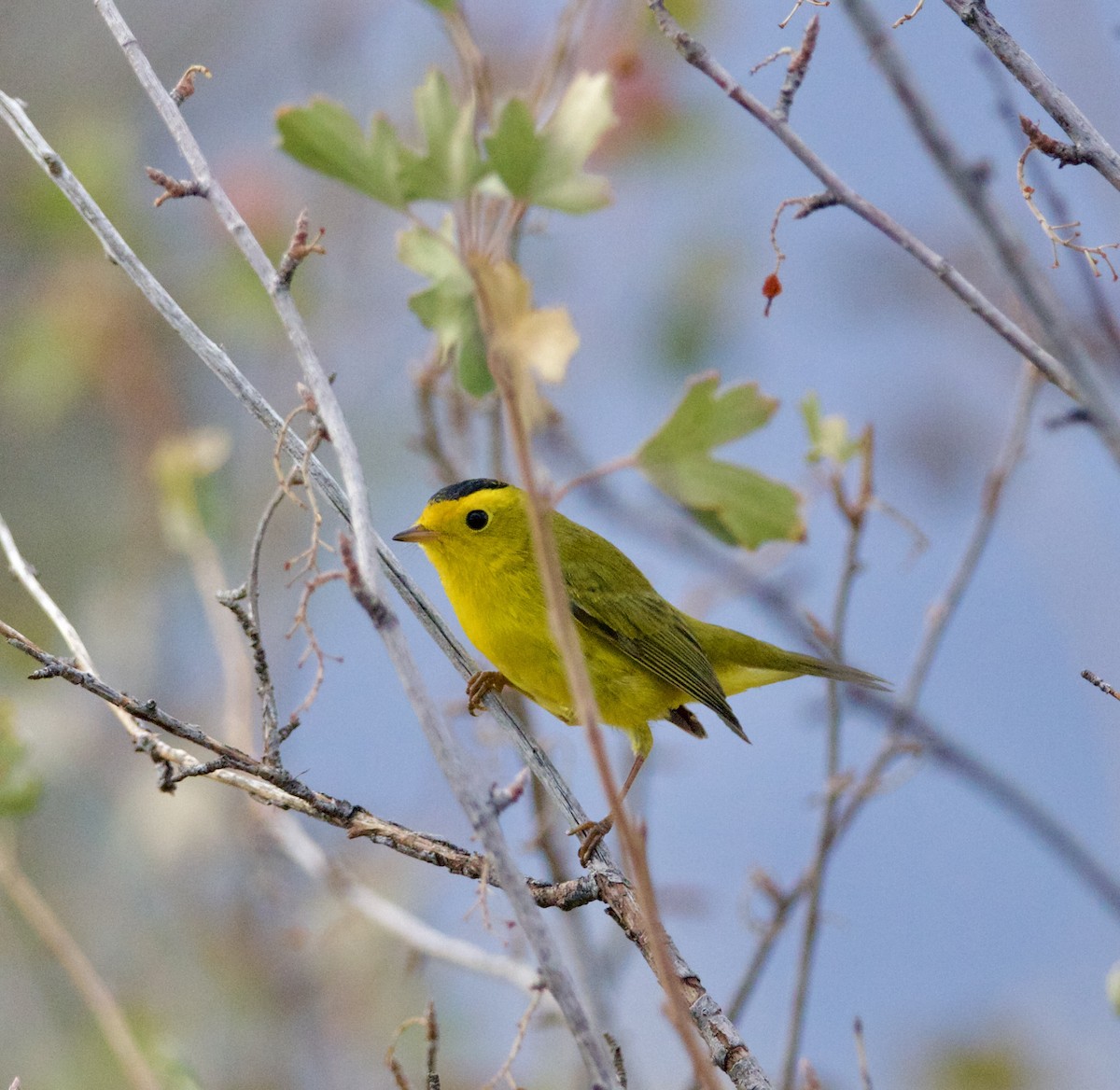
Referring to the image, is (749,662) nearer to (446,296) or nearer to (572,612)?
(572,612)

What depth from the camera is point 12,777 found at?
138 centimetres

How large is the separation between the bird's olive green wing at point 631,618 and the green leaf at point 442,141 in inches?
77.5

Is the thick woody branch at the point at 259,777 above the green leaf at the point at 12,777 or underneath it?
above

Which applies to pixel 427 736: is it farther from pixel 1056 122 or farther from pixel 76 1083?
pixel 76 1083

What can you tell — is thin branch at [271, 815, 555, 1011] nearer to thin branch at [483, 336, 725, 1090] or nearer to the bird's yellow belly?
the bird's yellow belly

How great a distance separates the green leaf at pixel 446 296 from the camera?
0.91 metres

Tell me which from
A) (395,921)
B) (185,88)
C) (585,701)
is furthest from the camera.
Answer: (395,921)

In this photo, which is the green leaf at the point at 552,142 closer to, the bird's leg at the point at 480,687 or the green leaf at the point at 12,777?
the green leaf at the point at 12,777

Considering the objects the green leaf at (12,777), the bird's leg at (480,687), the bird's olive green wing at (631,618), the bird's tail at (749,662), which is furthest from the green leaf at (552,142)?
the bird's tail at (749,662)

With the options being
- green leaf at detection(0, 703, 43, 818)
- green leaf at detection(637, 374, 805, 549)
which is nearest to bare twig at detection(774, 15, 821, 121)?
green leaf at detection(637, 374, 805, 549)

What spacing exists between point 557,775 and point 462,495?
4.04 feet

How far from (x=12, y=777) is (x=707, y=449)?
0.92 m

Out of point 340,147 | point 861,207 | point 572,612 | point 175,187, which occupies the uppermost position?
point 572,612

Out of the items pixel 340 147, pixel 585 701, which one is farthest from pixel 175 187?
pixel 585 701
